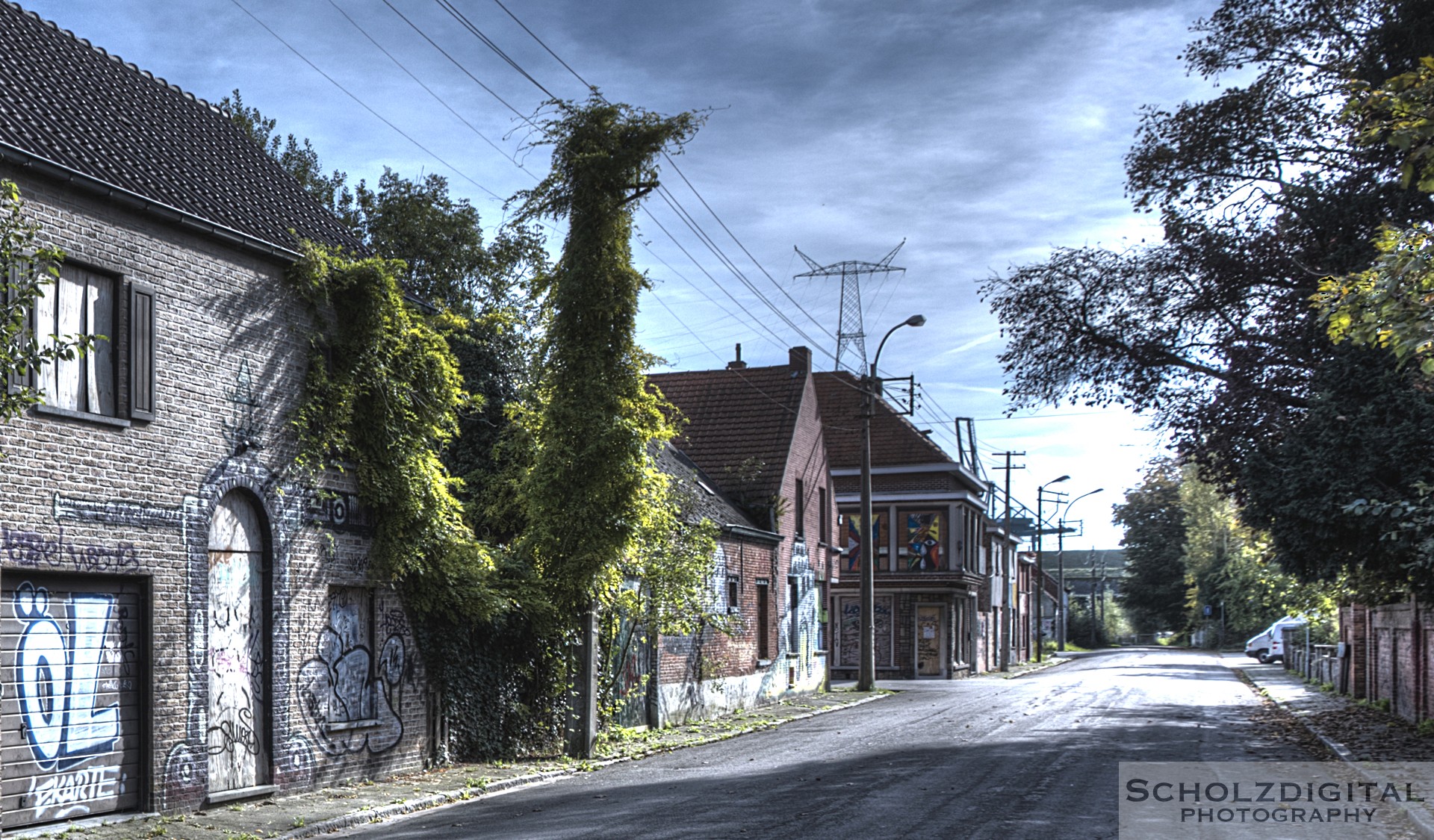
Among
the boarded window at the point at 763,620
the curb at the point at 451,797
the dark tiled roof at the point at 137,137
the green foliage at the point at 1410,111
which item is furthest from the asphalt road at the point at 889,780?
the dark tiled roof at the point at 137,137

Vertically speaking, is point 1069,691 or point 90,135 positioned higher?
point 90,135

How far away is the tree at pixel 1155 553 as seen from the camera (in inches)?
3595

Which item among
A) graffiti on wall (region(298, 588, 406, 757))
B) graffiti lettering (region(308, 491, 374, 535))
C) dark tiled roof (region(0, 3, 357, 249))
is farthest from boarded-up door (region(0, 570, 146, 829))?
dark tiled roof (region(0, 3, 357, 249))

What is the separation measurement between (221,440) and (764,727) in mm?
13118

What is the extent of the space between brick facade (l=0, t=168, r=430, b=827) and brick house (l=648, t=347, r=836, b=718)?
12103 millimetres

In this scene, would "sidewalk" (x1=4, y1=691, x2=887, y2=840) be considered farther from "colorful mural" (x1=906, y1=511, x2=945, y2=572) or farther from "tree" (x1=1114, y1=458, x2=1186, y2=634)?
"tree" (x1=1114, y1=458, x2=1186, y2=634)

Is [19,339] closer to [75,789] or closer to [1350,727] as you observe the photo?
[75,789]

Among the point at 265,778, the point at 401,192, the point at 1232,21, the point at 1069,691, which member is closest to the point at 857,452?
the point at 1069,691

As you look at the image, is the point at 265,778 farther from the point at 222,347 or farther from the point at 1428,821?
the point at 1428,821

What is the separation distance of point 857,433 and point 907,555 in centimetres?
508

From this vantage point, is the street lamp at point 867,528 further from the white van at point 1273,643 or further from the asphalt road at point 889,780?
the white van at point 1273,643

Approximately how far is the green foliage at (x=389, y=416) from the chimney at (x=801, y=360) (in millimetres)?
18809

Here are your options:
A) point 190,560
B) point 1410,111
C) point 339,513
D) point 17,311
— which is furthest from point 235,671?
point 1410,111

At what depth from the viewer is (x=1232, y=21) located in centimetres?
2219
